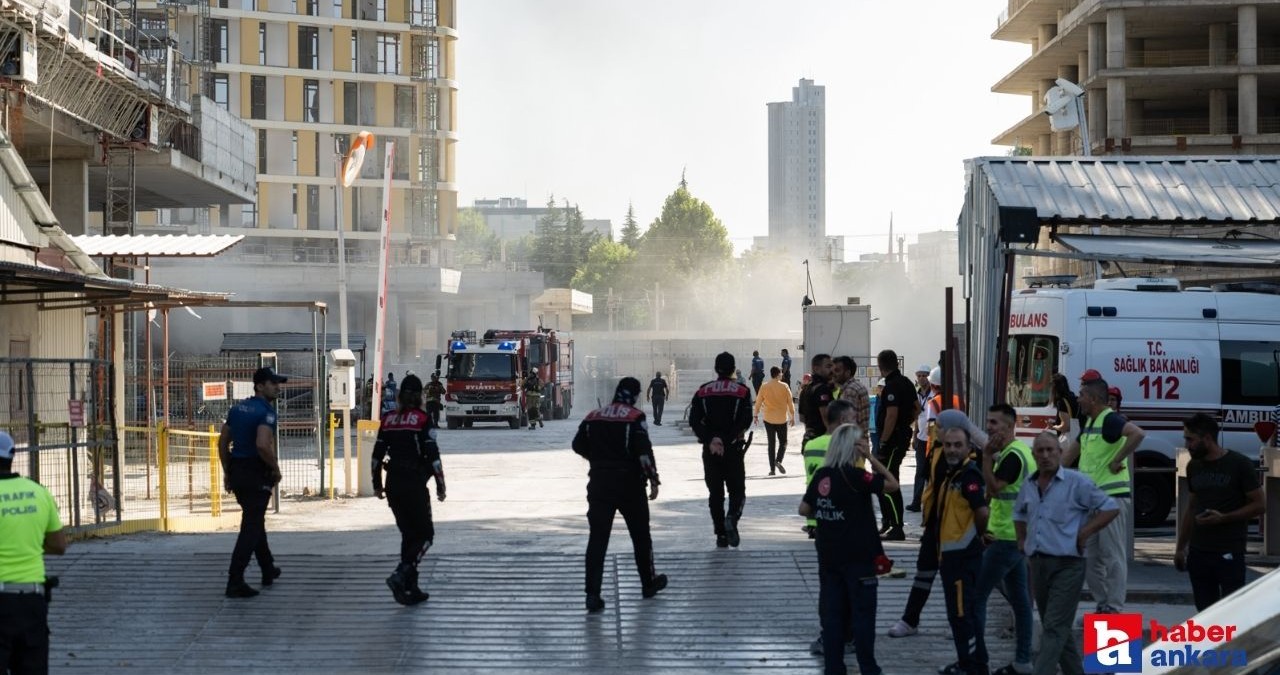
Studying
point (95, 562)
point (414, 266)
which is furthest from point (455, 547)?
point (414, 266)

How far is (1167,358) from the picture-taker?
17766 mm

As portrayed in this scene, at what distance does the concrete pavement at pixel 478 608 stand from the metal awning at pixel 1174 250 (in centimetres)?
294

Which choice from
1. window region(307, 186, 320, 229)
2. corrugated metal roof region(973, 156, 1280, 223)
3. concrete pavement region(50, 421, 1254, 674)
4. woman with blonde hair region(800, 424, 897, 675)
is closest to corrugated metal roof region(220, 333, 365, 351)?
concrete pavement region(50, 421, 1254, 674)

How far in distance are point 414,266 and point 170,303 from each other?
56535mm

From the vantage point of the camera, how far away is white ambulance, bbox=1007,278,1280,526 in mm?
17672

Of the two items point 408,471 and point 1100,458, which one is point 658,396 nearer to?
point 408,471

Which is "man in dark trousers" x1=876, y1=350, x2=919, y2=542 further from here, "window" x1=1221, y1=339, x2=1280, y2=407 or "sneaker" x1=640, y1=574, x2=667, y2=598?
Answer: "window" x1=1221, y1=339, x2=1280, y2=407

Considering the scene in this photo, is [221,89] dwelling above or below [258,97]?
above

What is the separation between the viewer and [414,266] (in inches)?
2995

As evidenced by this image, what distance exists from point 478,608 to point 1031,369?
8837 mm

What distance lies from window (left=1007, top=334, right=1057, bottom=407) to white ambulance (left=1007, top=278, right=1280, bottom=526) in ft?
0.10

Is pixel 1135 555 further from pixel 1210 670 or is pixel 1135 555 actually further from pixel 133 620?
pixel 1210 670

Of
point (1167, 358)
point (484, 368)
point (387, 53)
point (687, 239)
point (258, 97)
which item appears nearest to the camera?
point (1167, 358)

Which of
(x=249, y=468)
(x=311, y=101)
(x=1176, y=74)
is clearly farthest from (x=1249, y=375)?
(x=311, y=101)
